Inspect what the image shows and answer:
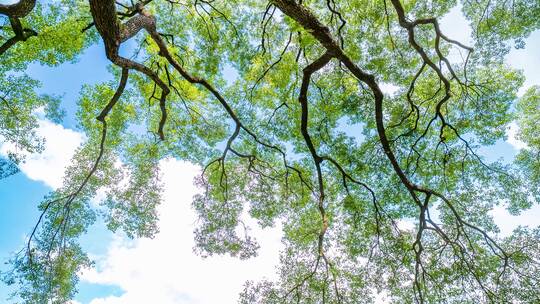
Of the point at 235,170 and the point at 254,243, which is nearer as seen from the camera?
the point at 254,243

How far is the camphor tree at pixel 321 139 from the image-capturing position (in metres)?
7.41

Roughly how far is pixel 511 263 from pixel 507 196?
66.4 inches

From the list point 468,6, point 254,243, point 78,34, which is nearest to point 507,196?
point 468,6

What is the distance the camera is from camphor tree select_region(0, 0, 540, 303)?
7.41 meters

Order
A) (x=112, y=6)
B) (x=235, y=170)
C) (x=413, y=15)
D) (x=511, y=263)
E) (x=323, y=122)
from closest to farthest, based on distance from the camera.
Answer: (x=112, y=6) → (x=511, y=263) → (x=413, y=15) → (x=323, y=122) → (x=235, y=170)

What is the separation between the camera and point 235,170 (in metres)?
9.26

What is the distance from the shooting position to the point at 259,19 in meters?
8.28

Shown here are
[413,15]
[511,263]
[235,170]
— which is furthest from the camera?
[235,170]

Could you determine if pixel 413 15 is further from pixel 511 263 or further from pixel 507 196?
pixel 511 263

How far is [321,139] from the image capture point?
28.1 feet

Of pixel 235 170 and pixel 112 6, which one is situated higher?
pixel 235 170

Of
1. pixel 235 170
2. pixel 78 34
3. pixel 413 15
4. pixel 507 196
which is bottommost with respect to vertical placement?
pixel 507 196

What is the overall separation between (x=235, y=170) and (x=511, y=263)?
242 inches

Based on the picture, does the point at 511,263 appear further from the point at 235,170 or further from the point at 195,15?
the point at 195,15
